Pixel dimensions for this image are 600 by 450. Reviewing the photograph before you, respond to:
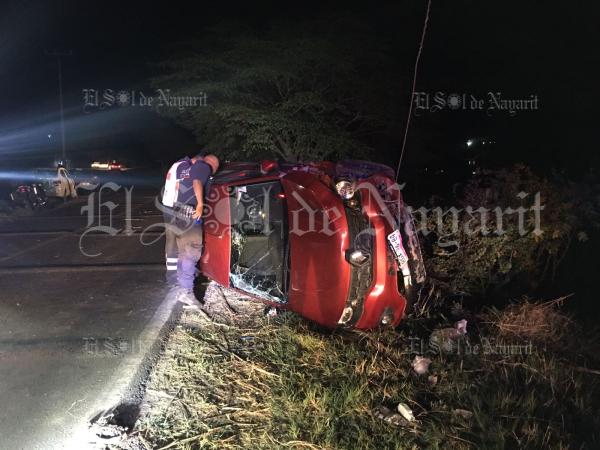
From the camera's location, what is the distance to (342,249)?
386cm

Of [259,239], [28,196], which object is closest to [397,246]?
[259,239]

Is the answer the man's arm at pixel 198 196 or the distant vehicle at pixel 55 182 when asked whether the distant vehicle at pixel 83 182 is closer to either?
the distant vehicle at pixel 55 182

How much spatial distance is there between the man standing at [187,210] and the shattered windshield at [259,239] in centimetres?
40

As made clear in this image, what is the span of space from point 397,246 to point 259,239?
1900 millimetres

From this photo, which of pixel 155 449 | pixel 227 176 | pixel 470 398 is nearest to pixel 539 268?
pixel 470 398

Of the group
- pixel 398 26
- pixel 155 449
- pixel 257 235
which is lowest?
pixel 155 449

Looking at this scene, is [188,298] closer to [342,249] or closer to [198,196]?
[198,196]

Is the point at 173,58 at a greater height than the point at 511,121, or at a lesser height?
greater

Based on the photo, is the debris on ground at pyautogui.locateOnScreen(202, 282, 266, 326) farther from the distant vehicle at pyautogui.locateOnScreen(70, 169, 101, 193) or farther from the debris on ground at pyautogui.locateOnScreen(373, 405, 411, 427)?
the distant vehicle at pyautogui.locateOnScreen(70, 169, 101, 193)

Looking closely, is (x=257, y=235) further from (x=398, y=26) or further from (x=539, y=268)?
(x=398, y=26)

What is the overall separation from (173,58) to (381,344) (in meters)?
10.6

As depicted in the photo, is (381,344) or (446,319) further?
(446,319)

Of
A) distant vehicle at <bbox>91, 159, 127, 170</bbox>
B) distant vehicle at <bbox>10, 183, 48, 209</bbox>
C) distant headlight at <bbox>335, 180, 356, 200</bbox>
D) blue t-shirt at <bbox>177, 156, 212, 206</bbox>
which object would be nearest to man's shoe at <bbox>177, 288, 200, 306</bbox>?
blue t-shirt at <bbox>177, 156, 212, 206</bbox>

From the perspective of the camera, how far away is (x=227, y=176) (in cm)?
548
